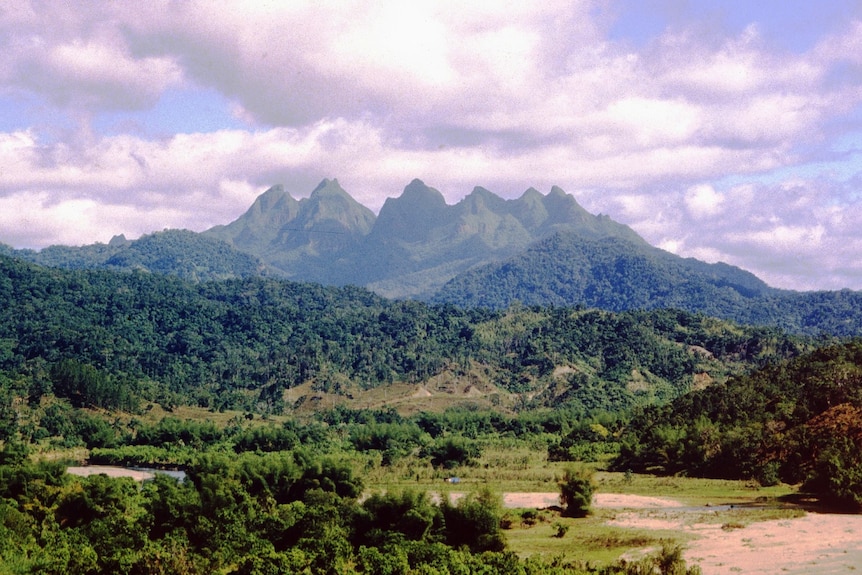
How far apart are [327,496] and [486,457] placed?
140ft

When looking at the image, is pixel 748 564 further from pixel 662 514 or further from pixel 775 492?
pixel 775 492

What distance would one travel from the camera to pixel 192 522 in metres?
57.1

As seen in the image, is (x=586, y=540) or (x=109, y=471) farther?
(x=109, y=471)

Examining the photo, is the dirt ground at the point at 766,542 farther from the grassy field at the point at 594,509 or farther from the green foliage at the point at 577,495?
the green foliage at the point at 577,495

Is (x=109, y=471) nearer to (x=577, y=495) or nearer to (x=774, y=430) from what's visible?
(x=577, y=495)

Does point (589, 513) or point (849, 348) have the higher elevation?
point (849, 348)

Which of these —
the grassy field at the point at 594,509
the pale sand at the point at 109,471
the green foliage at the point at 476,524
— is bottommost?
the pale sand at the point at 109,471

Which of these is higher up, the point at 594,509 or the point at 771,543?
the point at 771,543

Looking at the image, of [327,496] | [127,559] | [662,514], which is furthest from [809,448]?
[127,559]

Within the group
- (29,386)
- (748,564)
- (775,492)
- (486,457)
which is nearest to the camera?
(748,564)

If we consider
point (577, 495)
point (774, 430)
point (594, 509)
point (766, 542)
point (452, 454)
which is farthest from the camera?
point (452, 454)

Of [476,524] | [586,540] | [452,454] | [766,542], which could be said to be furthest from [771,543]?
[452,454]

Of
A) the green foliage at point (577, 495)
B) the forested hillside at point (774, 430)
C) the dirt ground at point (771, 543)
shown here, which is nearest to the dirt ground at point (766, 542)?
the dirt ground at point (771, 543)

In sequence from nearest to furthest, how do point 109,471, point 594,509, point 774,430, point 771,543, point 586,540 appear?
point 771,543 → point 586,540 → point 594,509 → point 774,430 → point 109,471
